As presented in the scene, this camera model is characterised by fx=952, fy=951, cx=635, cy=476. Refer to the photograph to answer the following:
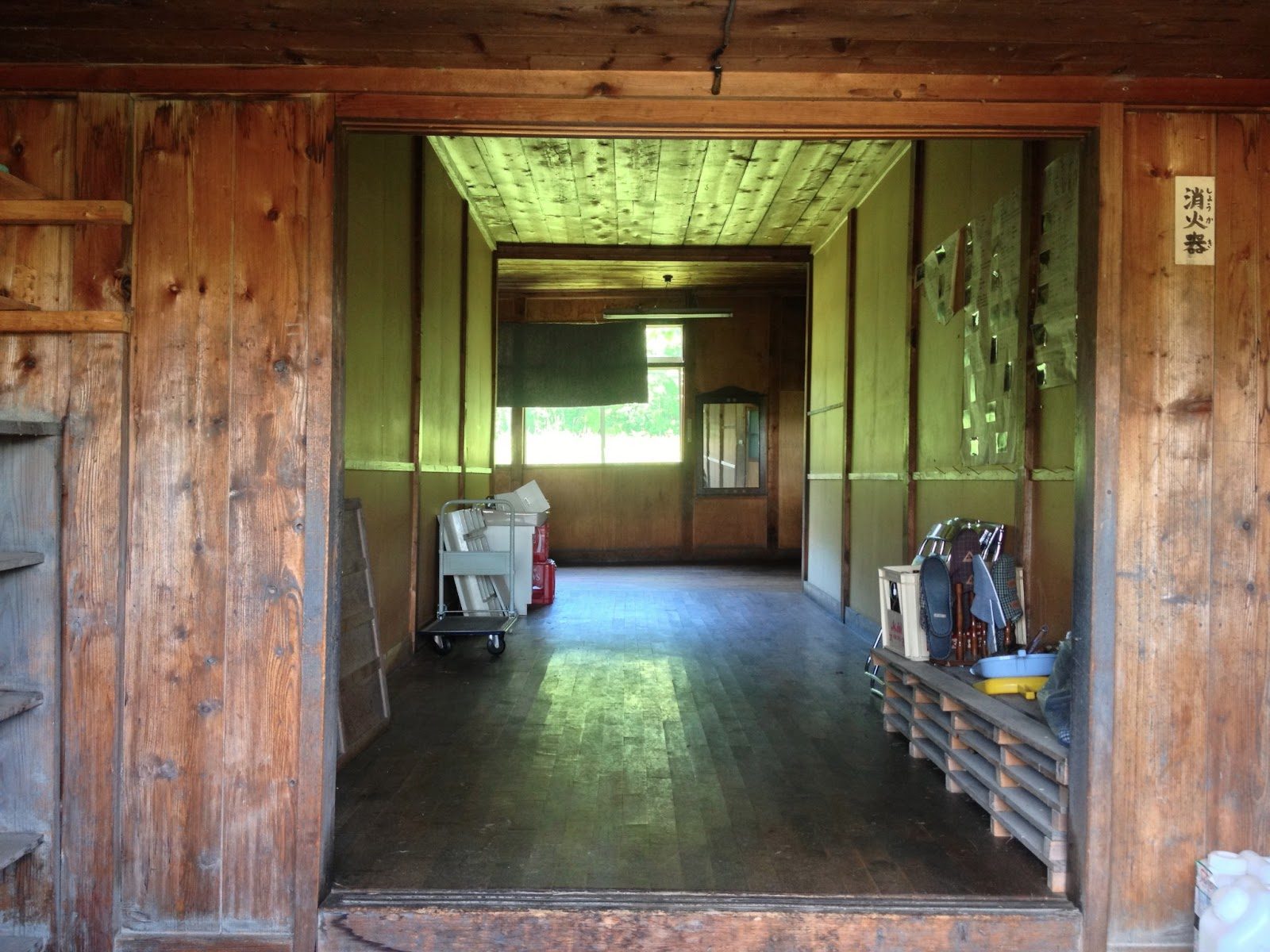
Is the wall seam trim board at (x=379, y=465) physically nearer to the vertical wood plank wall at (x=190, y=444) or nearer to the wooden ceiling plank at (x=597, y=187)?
the vertical wood plank wall at (x=190, y=444)

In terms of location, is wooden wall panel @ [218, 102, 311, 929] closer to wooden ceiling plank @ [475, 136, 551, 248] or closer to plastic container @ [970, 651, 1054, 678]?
plastic container @ [970, 651, 1054, 678]

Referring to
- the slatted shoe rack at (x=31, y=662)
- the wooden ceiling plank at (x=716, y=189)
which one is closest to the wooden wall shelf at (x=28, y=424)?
the slatted shoe rack at (x=31, y=662)

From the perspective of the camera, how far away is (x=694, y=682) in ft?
18.0

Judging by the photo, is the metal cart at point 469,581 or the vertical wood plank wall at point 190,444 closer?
the vertical wood plank wall at point 190,444

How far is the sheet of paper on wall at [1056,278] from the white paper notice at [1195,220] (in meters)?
1.00

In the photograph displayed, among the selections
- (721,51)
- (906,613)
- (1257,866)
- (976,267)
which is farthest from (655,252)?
(1257,866)

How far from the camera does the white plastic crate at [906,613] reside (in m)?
4.08

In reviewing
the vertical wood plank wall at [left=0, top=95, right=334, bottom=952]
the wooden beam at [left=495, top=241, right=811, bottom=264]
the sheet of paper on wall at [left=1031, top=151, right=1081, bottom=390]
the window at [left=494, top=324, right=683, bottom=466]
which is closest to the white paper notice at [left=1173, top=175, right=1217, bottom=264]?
the sheet of paper on wall at [left=1031, top=151, right=1081, bottom=390]

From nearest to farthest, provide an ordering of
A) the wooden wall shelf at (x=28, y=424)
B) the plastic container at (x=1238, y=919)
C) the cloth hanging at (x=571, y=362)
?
1. the plastic container at (x=1238, y=919)
2. the wooden wall shelf at (x=28, y=424)
3. the cloth hanging at (x=571, y=362)

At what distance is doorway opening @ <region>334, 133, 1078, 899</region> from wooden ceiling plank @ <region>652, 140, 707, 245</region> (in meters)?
0.04

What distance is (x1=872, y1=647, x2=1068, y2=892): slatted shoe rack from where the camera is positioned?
2781 millimetres

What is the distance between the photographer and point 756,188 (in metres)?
7.64

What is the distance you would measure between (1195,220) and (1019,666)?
1.69m

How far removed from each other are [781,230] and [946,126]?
21.3 ft
